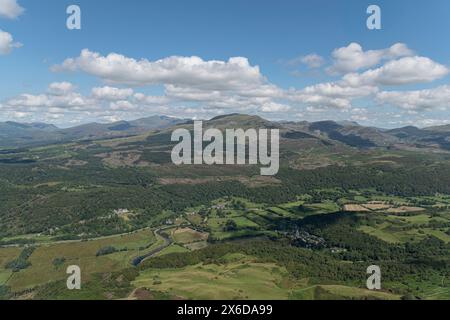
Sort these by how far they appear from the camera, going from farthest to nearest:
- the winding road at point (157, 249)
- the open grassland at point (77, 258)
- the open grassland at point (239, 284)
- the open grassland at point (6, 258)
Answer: the winding road at point (157, 249), the open grassland at point (6, 258), the open grassland at point (77, 258), the open grassland at point (239, 284)

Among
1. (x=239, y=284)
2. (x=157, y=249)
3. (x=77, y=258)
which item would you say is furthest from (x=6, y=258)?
(x=239, y=284)

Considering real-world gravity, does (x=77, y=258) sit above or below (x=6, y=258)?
below

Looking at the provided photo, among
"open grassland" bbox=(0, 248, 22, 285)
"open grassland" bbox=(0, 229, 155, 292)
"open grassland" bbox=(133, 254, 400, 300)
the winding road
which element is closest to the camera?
"open grassland" bbox=(133, 254, 400, 300)

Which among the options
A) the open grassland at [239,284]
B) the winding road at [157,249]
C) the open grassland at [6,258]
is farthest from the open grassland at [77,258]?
the open grassland at [239,284]

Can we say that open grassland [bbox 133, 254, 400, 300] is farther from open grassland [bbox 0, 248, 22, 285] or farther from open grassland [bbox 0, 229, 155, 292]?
open grassland [bbox 0, 248, 22, 285]

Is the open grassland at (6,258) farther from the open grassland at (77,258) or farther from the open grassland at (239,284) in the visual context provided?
the open grassland at (239,284)

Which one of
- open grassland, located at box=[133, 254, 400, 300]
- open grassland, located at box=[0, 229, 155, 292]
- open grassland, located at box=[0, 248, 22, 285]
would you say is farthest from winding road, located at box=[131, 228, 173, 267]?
open grassland, located at box=[0, 248, 22, 285]

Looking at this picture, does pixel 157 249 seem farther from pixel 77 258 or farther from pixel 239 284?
pixel 239 284

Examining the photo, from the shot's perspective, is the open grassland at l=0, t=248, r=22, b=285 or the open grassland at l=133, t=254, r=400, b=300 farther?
the open grassland at l=0, t=248, r=22, b=285
